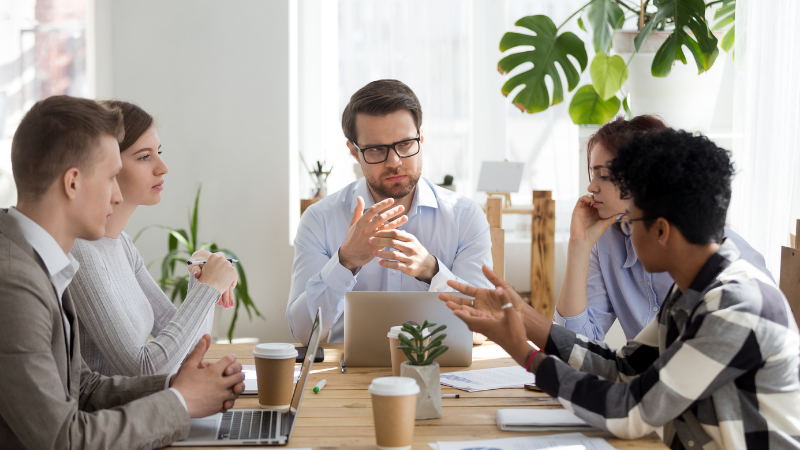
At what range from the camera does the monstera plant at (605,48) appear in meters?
2.92

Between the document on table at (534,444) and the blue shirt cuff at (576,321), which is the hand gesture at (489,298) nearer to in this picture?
the document on table at (534,444)

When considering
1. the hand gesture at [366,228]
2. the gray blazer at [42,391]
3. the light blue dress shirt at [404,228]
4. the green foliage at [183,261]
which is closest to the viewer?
the gray blazer at [42,391]

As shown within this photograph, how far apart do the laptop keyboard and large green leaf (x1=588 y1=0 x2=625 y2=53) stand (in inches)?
101

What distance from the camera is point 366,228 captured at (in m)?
1.91

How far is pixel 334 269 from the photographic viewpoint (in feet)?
6.52

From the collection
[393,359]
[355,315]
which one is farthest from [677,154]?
[355,315]

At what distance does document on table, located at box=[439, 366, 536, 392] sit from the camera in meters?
1.48

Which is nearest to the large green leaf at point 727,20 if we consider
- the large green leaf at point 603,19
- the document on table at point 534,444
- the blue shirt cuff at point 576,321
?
the large green leaf at point 603,19

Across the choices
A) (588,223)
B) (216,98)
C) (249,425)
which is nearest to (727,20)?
(588,223)

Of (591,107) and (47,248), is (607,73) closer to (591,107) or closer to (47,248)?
(591,107)

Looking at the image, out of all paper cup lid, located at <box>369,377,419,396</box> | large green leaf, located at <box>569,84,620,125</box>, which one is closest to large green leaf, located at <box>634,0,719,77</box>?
large green leaf, located at <box>569,84,620,125</box>

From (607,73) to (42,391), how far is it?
2.85 m

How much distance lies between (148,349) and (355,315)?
49 centimetres

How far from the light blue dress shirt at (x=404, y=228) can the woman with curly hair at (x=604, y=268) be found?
0.33 metres
